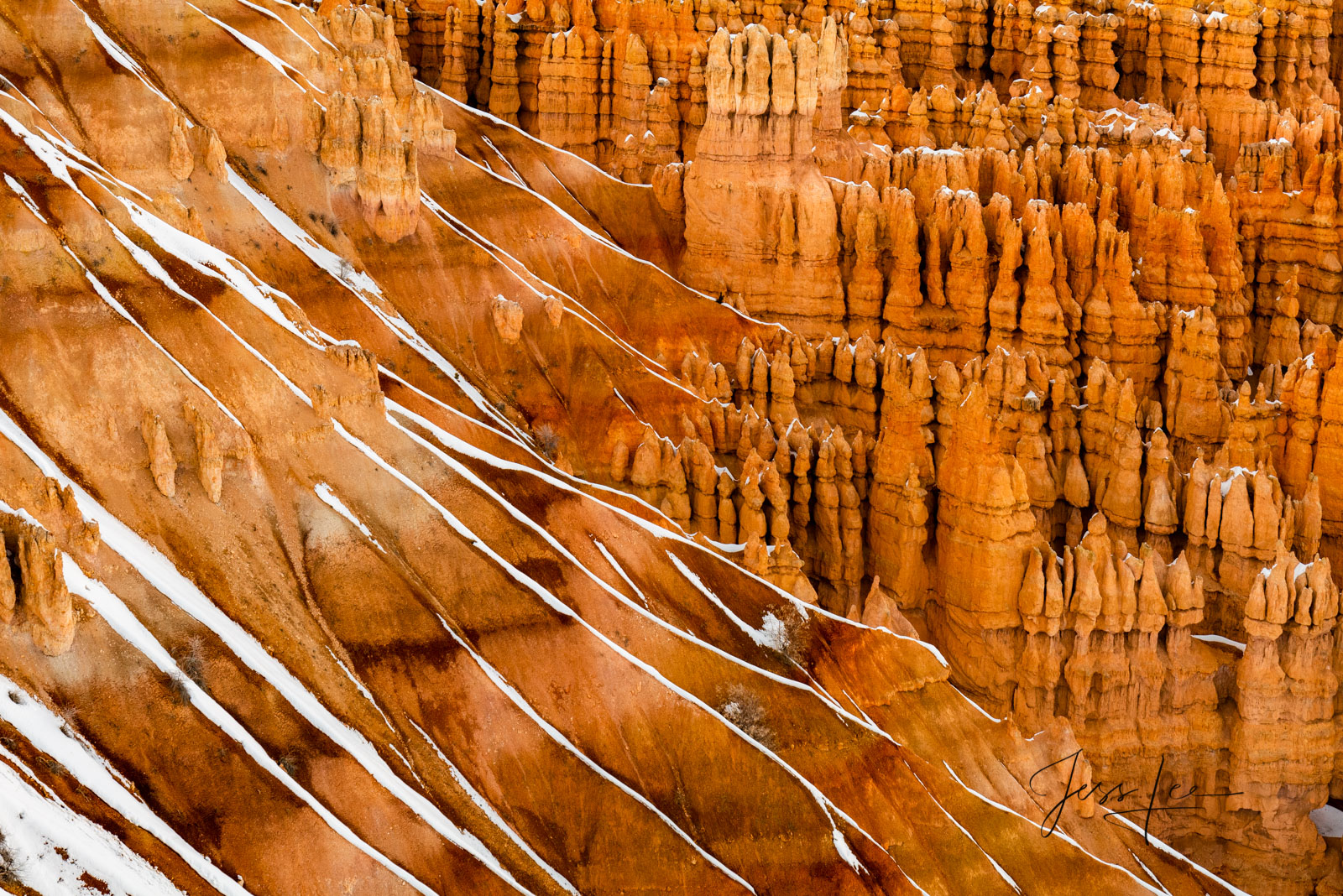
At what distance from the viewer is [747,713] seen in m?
31.6

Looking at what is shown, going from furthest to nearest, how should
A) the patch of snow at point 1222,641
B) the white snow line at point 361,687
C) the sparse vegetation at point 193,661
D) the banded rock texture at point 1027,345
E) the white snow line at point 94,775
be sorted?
the patch of snow at point 1222,641, the banded rock texture at point 1027,345, the white snow line at point 361,687, the sparse vegetation at point 193,661, the white snow line at point 94,775

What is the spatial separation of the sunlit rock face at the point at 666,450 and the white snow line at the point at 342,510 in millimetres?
113

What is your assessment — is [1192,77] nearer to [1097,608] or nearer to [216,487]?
[1097,608]

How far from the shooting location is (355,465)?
31.6 meters

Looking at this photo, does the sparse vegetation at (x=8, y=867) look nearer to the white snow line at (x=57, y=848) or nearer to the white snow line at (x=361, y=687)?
the white snow line at (x=57, y=848)

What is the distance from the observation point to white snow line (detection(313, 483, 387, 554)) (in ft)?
101

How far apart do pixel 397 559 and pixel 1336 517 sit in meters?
20.2

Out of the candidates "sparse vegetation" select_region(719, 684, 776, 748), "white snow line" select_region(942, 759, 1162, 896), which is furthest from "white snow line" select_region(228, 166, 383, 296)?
"white snow line" select_region(942, 759, 1162, 896)

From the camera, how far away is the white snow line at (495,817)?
28.8 m

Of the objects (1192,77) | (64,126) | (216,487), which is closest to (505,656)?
(216,487)

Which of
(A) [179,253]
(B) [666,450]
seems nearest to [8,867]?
(A) [179,253]

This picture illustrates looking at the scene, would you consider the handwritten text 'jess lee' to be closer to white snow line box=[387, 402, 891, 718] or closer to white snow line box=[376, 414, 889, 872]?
white snow line box=[387, 402, 891, 718]

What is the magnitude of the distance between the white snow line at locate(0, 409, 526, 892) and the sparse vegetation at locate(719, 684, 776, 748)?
4825 mm

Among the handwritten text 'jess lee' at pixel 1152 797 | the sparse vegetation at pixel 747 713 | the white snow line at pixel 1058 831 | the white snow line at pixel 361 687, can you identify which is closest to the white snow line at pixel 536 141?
the handwritten text 'jess lee' at pixel 1152 797
